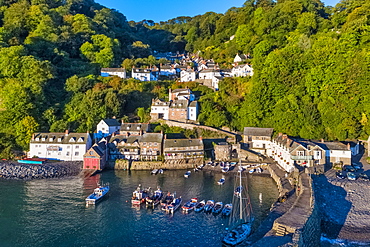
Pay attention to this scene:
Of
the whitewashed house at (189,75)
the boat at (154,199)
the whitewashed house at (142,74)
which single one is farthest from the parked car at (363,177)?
the whitewashed house at (142,74)

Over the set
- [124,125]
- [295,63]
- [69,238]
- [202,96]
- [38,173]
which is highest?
[295,63]

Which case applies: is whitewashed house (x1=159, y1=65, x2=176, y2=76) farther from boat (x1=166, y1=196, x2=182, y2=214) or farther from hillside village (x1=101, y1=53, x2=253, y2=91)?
boat (x1=166, y1=196, x2=182, y2=214)

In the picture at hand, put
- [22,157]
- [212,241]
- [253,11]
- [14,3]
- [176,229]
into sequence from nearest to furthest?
[212,241]
[176,229]
[22,157]
[14,3]
[253,11]

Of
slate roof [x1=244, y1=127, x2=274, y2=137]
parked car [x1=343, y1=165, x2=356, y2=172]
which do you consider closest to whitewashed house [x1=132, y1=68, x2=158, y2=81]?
slate roof [x1=244, y1=127, x2=274, y2=137]

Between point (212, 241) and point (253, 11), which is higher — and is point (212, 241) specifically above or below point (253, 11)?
below

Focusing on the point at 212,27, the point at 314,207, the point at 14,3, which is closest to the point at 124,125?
the point at 314,207

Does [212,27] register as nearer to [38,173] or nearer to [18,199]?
[38,173]

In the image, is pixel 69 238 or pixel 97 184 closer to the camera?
pixel 69 238
